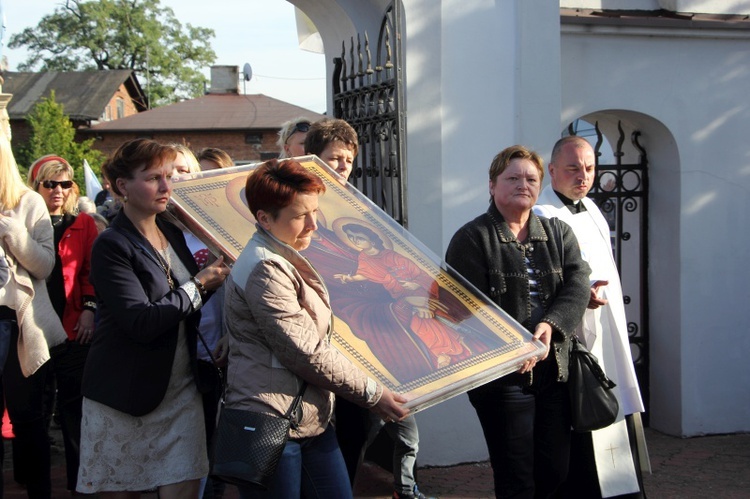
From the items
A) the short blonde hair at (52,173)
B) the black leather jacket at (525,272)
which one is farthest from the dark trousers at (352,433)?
the short blonde hair at (52,173)

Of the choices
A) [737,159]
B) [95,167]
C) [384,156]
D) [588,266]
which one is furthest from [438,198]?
[95,167]

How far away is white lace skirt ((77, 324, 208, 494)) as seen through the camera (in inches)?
144

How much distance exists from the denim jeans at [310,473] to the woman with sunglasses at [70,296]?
2.76 meters

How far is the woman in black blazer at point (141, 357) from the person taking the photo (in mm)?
3611

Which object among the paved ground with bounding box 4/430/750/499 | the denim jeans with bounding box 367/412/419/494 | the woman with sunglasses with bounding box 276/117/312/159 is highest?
the woman with sunglasses with bounding box 276/117/312/159

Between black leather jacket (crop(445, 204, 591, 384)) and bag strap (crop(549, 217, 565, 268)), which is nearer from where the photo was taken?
black leather jacket (crop(445, 204, 591, 384))

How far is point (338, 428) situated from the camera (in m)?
4.45

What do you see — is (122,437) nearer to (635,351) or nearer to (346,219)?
(346,219)

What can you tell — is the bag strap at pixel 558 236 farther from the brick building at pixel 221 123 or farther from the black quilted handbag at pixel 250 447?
the brick building at pixel 221 123

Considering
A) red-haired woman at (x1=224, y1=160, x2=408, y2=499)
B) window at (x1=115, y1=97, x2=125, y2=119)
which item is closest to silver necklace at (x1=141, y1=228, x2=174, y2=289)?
red-haired woman at (x1=224, y1=160, x2=408, y2=499)

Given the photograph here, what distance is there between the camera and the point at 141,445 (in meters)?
3.67

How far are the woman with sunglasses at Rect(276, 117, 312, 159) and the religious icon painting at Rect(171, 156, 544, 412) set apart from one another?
4.05 feet

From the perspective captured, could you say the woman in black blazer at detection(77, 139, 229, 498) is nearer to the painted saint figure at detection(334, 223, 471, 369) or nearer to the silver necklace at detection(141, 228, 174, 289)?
the silver necklace at detection(141, 228, 174, 289)

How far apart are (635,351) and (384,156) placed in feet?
9.60
